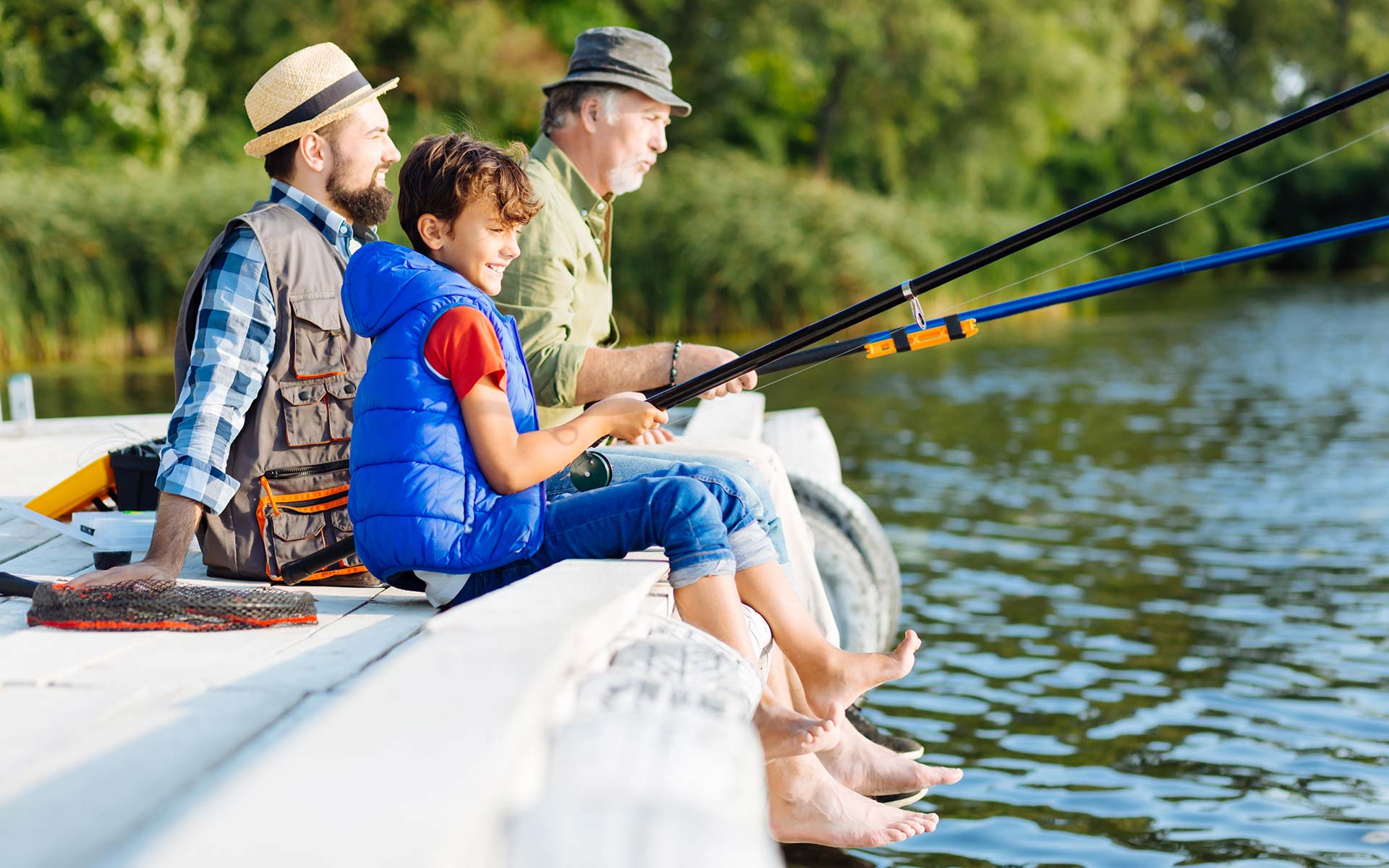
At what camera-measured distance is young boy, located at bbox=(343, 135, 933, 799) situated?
2568 mm

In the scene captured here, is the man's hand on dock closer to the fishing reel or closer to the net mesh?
the net mesh

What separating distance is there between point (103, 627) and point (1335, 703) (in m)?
3.83

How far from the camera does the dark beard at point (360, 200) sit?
3.21 meters

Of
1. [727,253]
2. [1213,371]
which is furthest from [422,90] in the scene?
[1213,371]

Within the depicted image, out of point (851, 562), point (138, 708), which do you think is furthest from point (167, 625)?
point (851, 562)

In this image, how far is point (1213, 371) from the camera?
1497 centimetres

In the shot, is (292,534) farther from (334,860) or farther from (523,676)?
(334,860)

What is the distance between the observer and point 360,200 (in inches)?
128

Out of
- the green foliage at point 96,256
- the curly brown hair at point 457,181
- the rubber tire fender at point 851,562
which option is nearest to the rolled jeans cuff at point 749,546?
the curly brown hair at point 457,181

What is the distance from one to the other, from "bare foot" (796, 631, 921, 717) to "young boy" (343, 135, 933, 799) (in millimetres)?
95

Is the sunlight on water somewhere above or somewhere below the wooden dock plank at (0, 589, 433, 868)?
below

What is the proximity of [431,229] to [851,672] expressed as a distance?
119cm

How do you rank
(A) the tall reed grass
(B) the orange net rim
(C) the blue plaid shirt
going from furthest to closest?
(A) the tall reed grass < (C) the blue plaid shirt < (B) the orange net rim

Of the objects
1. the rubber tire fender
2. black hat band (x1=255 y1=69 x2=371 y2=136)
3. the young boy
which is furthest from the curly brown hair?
A: the rubber tire fender
